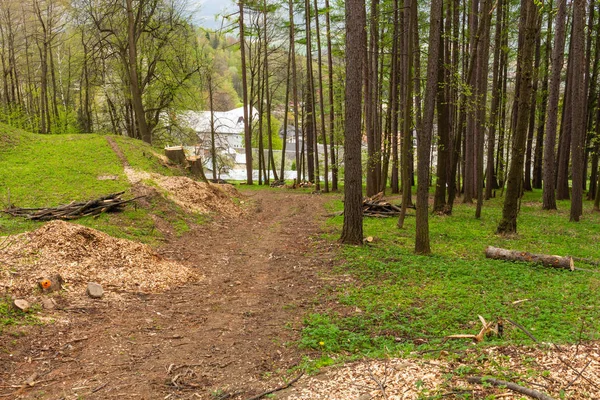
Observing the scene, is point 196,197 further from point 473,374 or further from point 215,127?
point 215,127

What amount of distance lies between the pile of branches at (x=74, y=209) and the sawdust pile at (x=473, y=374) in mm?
8211

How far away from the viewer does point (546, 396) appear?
326 centimetres

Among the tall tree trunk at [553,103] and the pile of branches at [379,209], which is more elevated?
the tall tree trunk at [553,103]

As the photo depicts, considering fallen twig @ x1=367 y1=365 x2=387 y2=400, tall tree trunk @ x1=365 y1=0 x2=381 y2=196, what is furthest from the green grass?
tall tree trunk @ x1=365 y1=0 x2=381 y2=196

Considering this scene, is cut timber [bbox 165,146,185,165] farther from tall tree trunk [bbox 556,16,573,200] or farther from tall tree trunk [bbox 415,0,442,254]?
tall tree trunk [bbox 556,16,573,200]

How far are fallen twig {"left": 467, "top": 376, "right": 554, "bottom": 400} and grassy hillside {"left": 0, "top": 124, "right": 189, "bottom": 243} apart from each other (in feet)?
26.1

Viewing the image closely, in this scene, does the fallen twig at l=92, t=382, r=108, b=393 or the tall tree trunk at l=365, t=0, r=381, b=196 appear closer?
the fallen twig at l=92, t=382, r=108, b=393

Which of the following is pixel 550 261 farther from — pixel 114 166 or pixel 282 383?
pixel 114 166

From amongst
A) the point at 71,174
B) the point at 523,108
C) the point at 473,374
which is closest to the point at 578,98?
the point at 523,108

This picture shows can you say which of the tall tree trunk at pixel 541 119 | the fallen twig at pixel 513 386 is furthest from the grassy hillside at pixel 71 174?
the tall tree trunk at pixel 541 119

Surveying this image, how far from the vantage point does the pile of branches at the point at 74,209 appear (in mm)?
9831

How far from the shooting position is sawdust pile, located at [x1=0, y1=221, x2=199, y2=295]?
646 centimetres

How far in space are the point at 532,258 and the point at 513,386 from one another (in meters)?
5.95

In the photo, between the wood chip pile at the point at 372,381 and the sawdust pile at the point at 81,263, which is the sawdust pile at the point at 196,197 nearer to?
the sawdust pile at the point at 81,263
